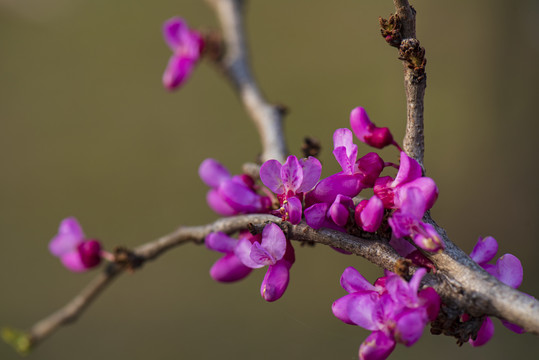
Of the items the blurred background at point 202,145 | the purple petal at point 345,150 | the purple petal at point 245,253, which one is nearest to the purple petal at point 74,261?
the purple petal at point 245,253

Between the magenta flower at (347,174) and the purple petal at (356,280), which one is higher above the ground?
the magenta flower at (347,174)

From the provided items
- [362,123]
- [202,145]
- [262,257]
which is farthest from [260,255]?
[202,145]

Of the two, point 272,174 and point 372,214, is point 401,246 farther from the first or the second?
point 272,174

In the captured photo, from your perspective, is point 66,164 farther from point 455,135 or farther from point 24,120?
point 455,135

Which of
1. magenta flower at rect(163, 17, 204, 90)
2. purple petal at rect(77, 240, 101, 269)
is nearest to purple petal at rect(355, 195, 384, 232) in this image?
purple petal at rect(77, 240, 101, 269)

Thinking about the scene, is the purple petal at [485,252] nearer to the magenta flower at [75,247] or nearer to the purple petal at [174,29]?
the magenta flower at [75,247]

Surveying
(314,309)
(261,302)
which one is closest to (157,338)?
(261,302)

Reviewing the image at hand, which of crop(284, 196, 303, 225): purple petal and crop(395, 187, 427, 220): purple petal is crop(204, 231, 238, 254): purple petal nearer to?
crop(284, 196, 303, 225): purple petal
